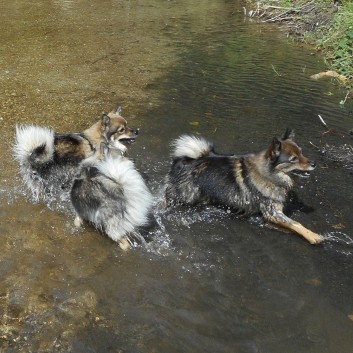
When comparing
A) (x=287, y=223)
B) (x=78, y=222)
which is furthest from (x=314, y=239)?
(x=78, y=222)

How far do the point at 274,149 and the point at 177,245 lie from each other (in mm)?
1561

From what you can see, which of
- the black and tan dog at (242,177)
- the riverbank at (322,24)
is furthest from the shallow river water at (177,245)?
the riverbank at (322,24)

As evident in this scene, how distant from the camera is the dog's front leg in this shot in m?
4.74

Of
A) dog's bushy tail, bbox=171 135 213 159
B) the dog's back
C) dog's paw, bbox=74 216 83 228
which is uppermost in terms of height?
dog's bushy tail, bbox=171 135 213 159

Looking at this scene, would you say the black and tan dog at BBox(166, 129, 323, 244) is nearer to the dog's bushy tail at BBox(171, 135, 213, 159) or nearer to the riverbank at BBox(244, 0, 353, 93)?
the dog's bushy tail at BBox(171, 135, 213, 159)

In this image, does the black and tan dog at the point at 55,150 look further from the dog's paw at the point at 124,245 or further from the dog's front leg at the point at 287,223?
the dog's front leg at the point at 287,223

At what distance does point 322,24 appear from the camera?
43.5 ft

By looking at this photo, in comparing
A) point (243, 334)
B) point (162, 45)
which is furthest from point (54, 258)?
point (162, 45)

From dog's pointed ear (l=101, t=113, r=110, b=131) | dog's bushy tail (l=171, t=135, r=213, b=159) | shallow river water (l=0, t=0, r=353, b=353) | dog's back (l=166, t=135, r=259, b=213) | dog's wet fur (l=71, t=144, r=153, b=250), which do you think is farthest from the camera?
dog's pointed ear (l=101, t=113, r=110, b=131)

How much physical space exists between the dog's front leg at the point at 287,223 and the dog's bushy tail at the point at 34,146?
109 inches

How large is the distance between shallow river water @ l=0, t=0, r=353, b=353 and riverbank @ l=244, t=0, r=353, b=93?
2.12 feet

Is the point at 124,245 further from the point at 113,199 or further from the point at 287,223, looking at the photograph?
the point at 287,223

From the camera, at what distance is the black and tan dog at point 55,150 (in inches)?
202

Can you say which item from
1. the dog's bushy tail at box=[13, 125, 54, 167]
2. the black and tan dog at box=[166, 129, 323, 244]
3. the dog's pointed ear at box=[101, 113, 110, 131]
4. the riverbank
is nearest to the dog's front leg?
the black and tan dog at box=[166, 129, 323, 244]
